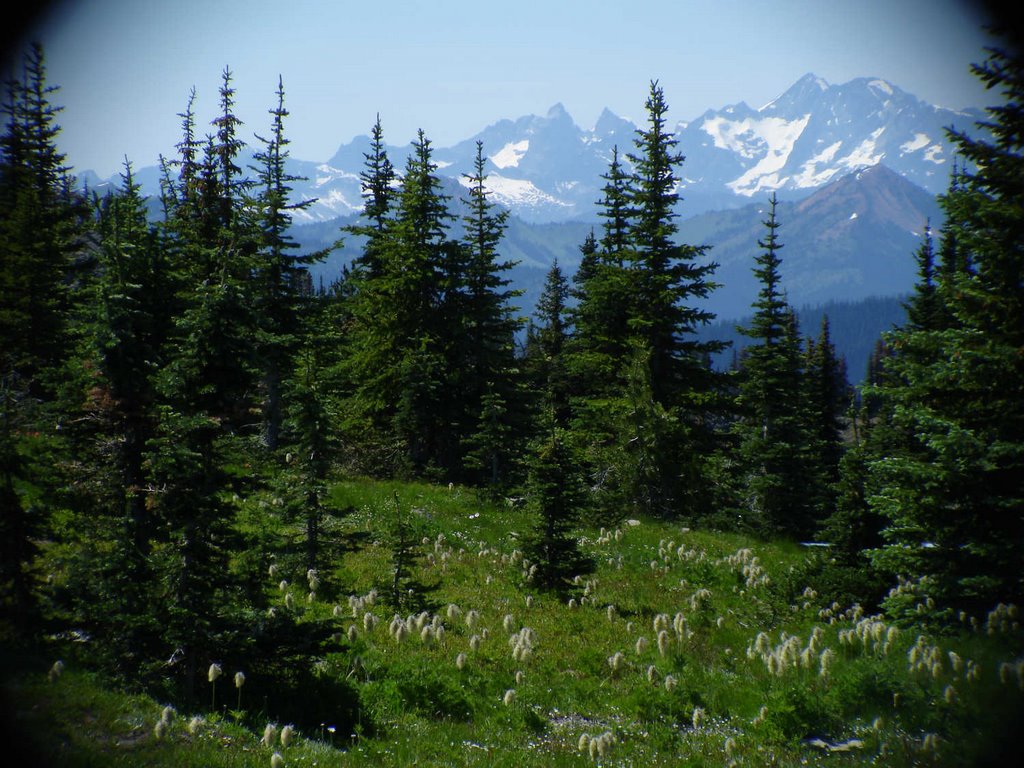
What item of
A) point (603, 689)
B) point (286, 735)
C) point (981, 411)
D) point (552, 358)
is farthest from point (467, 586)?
point (552, 358)

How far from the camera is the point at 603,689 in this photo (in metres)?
8.96

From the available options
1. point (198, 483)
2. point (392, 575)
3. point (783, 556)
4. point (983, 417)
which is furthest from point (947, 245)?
point (198, 483)

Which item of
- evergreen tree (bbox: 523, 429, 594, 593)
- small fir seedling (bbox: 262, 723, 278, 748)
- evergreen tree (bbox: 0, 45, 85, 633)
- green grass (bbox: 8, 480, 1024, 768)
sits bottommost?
green grass (bbox: 8, 480, 1024, 768)

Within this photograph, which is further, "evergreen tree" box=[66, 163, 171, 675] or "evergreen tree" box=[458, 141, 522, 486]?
"evergreen tree" box=[458, 141, 522, 486]

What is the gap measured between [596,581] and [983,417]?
760 cm

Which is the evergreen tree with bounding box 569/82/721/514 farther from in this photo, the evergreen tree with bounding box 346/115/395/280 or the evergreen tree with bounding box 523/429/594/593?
the evergreen tree with bounding box 523/429/594/593

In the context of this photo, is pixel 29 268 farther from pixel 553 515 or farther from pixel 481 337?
pixel 553 515

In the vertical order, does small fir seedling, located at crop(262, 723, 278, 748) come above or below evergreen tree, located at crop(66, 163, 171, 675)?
below

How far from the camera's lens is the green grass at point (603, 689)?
6371mm

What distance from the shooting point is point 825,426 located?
5278 centimetres

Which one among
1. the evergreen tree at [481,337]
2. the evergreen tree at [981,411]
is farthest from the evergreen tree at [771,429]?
the evergreen tree at [981,411]

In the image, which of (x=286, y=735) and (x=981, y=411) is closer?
(x=286, y=735)

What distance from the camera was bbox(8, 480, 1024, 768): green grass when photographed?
6371mm

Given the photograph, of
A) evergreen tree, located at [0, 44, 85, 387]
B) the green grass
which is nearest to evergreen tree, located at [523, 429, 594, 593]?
the green grass
